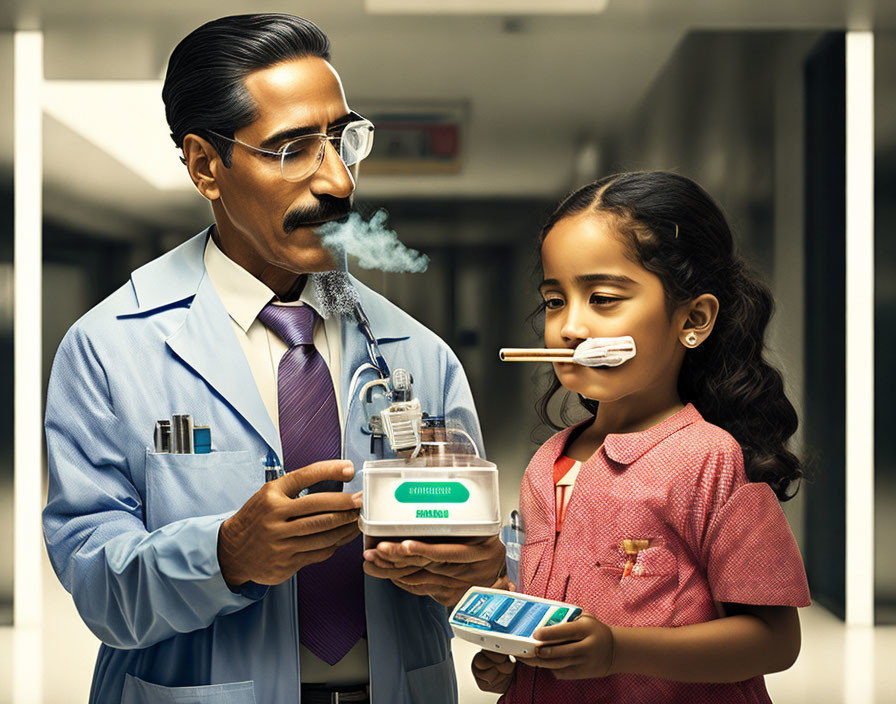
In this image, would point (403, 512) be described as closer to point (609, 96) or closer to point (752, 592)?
point (752, 592)

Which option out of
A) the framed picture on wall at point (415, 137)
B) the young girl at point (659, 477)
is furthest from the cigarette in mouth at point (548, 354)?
the framed picture on wall at point (415, 137)

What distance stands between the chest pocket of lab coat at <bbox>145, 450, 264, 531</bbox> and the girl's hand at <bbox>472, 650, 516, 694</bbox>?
18.7 inches

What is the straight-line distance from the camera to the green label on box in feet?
4.27

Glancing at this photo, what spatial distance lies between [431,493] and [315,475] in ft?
0.54

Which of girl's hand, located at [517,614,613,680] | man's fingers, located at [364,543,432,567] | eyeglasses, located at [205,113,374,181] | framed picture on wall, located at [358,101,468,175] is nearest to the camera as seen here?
girl's hand, located at [517,614,613,680]

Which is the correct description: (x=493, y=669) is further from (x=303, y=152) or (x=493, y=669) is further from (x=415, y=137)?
(x=415, y=137)

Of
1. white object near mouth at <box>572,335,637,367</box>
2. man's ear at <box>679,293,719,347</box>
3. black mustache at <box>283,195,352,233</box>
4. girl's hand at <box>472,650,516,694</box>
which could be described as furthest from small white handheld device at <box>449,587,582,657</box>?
black mustache at <box>283,195,352,233</box>

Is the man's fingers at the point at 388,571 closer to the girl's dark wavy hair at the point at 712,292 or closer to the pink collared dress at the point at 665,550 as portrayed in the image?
the pink collared dress at the point at 665,550

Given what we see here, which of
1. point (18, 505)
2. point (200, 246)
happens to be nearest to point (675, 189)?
point (200, 246)

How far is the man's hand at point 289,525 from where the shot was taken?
1336 millimetres

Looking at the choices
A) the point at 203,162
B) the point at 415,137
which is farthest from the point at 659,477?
the point at 415,137

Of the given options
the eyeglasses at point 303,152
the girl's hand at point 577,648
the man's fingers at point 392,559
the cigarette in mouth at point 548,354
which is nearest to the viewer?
the girl's hand at point 577,648

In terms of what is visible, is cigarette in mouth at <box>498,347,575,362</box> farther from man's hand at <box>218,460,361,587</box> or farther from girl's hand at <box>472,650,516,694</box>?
girl's hand at <box>472,650,516,694</box>

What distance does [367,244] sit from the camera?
66.2 inches
